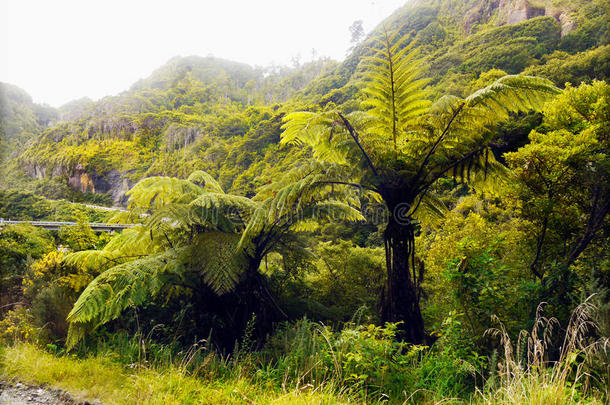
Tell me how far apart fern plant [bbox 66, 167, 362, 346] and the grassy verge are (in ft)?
1.20

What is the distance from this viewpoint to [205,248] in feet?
10.4

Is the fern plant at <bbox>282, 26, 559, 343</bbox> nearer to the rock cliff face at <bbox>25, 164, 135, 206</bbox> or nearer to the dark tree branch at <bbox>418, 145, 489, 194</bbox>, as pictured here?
the dark tree branch at <bbox>418, 145, 489, 194</bbox>

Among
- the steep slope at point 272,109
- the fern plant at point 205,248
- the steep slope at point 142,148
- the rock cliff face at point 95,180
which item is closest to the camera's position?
the fern plant at point 205,248

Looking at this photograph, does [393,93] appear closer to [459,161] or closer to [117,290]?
[459,161]

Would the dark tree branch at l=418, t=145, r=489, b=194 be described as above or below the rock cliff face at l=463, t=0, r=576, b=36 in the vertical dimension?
below

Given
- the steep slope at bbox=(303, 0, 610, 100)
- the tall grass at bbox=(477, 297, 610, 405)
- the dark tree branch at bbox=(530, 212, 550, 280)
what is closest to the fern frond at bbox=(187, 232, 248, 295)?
the tall grass at bbox=(477, 297, 610, 405)

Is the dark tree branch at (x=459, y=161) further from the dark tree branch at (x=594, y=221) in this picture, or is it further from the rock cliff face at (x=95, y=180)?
the rock cliff face at (x=95, y=180)

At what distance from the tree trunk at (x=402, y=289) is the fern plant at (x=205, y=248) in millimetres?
943

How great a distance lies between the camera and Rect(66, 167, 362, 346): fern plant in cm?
281

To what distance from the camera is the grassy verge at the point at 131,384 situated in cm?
168

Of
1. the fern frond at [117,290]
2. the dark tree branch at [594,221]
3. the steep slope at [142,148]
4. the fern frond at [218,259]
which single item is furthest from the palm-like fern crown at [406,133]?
the steep slope at [142,148]

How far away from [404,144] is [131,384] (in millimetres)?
3461

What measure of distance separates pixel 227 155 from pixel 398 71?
935 inches

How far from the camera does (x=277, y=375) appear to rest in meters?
2.18
